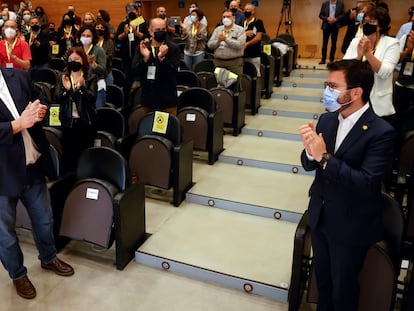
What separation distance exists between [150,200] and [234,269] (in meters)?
1.23

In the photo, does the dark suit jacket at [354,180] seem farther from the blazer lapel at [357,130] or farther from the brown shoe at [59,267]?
the brown shoe at [59,267]

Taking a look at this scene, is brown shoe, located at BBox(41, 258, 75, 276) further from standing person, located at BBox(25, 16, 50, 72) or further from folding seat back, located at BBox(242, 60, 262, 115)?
standing person, located at BBox(25, 16, 50, 72)

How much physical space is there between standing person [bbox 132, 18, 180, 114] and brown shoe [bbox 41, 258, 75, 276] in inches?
69.7

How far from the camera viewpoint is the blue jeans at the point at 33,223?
228cm

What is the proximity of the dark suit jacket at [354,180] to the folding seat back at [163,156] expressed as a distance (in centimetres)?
173

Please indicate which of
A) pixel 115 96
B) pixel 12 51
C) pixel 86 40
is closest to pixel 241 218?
pixel 115 96

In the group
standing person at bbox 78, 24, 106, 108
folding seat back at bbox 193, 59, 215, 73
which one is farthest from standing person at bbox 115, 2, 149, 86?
standing person at bbox 78, 24, 106, 108

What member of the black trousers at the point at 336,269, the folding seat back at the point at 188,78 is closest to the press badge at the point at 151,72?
the folding seat back at the point at 188,78

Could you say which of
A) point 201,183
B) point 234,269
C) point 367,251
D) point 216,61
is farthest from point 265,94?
point 367,251

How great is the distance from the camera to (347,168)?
5.29 feet

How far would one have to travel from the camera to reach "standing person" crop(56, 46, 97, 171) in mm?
3172

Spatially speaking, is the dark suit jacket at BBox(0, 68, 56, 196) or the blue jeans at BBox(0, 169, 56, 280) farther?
the blue jeans at BBox(0, 169, 56, 280)

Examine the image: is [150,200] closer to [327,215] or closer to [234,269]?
[234,269]

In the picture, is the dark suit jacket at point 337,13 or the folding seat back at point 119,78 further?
the dark suit jacket at point 337,13
